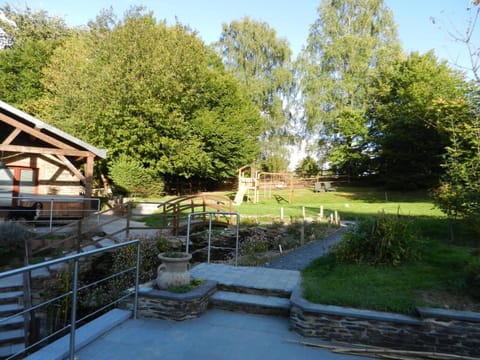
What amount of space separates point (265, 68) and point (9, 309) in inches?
1063

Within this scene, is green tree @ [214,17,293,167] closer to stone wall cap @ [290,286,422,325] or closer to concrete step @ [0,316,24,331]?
concrete step @ [0,316,24,331]

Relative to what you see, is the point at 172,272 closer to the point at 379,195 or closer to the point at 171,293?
the point at 171,293

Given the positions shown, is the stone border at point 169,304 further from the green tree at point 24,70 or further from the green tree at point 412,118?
the green tree at point 24,70

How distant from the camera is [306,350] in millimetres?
3721

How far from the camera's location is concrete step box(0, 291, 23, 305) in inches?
235

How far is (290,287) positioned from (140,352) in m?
2.52

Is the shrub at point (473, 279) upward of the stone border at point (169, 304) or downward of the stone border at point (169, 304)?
upward

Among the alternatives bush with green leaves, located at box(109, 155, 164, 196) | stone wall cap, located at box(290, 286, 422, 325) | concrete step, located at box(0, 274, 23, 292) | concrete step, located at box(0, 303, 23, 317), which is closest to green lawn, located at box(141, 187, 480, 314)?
stone wall cap, located at box(290, 286, 422, 325)

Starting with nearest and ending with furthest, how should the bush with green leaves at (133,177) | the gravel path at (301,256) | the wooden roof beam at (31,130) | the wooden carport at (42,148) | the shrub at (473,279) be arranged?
the shrub at (473,279) < the gravel path at (301,256) < the wooden roof beam at (31,130) < the wooden carport at (42,148) < the bush with green leaves at (133,177)

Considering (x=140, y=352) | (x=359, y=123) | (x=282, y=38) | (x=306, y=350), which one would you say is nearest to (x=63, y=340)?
(x=140, y=352)

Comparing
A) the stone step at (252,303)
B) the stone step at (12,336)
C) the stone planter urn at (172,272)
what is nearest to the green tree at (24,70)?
the stone step at (12,336)

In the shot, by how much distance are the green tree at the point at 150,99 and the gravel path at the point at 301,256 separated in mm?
13285

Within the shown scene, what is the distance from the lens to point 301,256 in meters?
8.53

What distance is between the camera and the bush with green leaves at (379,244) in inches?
231
